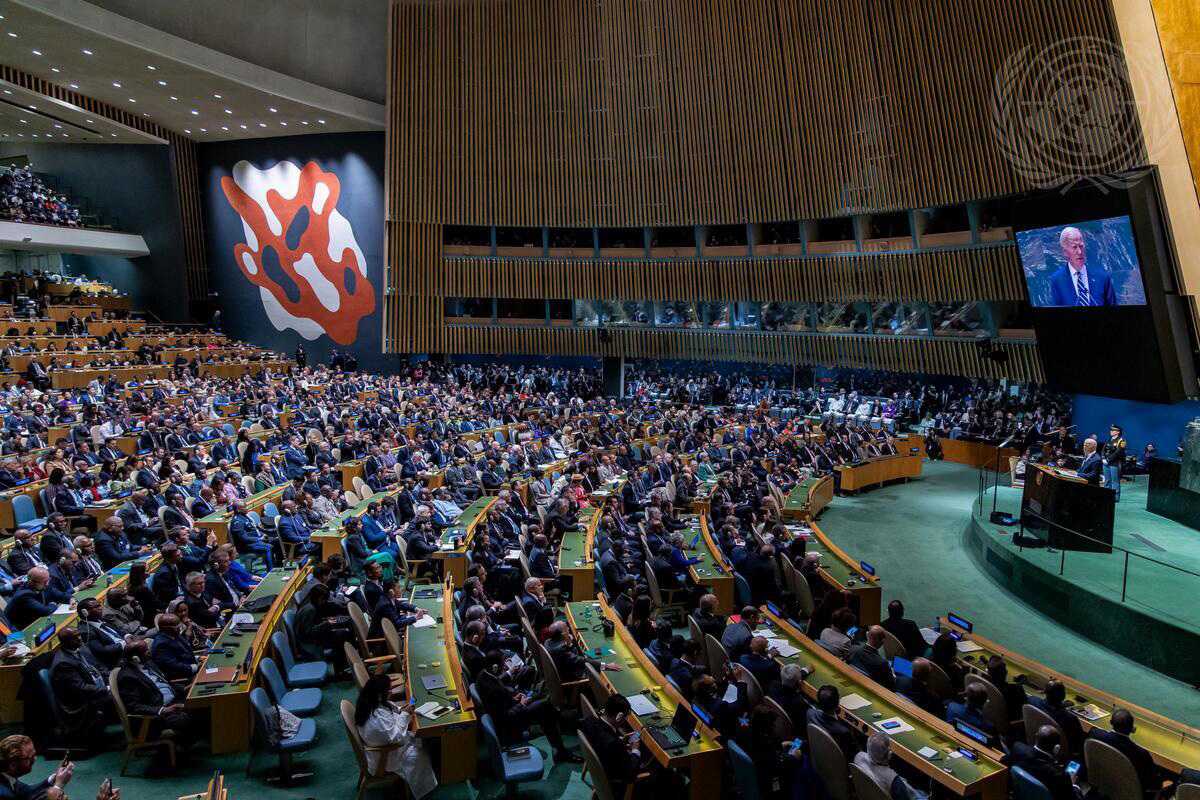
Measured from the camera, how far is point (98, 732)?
575cm

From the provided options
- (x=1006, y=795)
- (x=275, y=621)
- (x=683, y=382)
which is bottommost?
(x=1006, y=795)

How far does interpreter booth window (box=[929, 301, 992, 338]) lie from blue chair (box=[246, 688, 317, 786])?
55.2 feet

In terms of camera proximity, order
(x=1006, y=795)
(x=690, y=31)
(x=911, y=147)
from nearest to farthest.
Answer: (x=1006, y=795)
(x=911, y=147)
(x=690, y=31)

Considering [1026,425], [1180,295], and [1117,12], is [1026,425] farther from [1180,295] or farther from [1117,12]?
[1117,12]

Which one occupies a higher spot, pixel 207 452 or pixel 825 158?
pixel 825 158

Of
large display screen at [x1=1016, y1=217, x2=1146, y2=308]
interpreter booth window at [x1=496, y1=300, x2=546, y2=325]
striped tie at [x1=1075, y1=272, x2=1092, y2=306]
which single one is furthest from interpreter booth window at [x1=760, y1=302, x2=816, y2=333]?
striped tie at [x1=1075, y1=272, x2=1092, y2=306]

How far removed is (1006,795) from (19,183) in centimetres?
3119

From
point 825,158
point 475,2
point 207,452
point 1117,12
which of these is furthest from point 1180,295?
point 475,2

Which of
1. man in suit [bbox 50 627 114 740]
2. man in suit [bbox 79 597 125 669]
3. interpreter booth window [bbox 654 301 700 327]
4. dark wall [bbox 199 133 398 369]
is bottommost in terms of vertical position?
man in suit [bbox 50 627 114 740]

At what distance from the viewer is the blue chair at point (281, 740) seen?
5.27 meters

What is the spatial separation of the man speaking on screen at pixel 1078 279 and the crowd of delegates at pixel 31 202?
2694 centimetres

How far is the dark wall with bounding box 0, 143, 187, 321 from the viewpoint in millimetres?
27391

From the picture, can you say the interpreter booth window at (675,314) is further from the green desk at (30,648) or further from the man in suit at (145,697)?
the man in suit at (145,697)

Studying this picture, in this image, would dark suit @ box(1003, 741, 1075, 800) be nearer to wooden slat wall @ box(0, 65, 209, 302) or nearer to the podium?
the podium
